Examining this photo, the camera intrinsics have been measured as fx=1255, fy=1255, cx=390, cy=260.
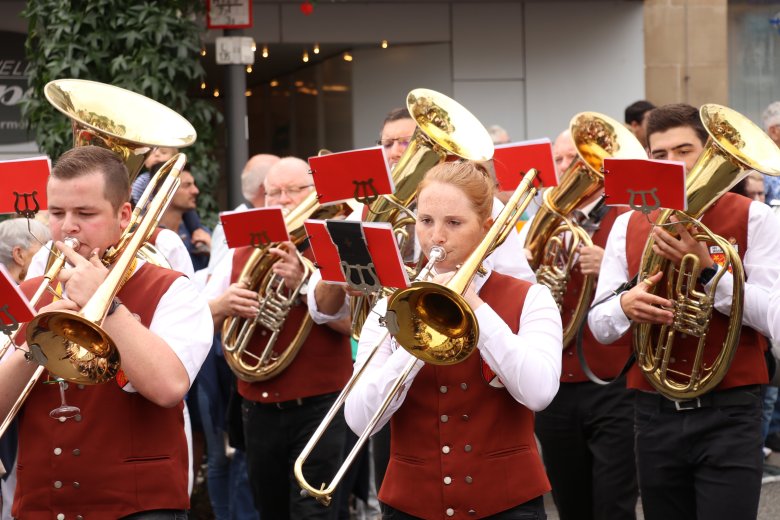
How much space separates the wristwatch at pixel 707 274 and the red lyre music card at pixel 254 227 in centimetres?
176

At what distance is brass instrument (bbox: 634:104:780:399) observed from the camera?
4.40 metres

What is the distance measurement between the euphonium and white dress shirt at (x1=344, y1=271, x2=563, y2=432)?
173cm

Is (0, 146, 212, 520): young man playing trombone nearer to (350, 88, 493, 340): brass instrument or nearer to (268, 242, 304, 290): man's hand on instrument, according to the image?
(350, 88, 493, 340): brass instrument

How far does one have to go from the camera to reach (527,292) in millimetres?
3783

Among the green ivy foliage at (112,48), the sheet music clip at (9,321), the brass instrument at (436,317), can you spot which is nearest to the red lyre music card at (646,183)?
the brass instrument at (436,317)

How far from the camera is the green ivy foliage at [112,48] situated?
8922 mm

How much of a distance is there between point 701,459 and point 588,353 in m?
1.22

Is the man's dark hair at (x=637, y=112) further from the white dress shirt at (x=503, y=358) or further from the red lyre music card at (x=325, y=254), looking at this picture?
the white dress shirt at (x=503, y=358)

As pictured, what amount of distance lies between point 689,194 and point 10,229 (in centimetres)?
291

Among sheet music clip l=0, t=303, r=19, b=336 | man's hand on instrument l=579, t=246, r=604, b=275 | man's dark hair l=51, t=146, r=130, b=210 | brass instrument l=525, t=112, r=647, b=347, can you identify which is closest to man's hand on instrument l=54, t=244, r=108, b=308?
sheet music clip l=0, t=303, r=19, b=336

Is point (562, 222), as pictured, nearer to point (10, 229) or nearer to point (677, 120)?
point (677, 120)

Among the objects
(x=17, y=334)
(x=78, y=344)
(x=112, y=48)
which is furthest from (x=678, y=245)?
(x=112, y=48)

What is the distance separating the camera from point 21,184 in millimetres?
4648

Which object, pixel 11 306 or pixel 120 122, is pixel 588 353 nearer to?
pixel 120 122
